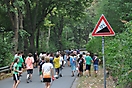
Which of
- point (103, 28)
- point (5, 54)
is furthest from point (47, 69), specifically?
point (5, 54)

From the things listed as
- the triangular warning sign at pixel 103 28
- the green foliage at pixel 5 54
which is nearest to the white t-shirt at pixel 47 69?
the triangular warning sign at pixel 103 28

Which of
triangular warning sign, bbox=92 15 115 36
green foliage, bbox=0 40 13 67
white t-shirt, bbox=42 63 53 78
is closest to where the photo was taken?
triangular warning sign, bbox=92 15 115 36

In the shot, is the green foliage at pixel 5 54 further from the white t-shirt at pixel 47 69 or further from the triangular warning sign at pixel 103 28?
the triangular warning sign at pixel 103 28

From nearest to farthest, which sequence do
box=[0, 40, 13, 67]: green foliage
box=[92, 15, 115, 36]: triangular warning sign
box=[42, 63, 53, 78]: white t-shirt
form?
1. box=[92, 15, 115, 36]: triangular warning sign
2. box=[42, 63, 53, 78]: white t-shirt
3. box=[0, 40, 13, 67]: green foliage

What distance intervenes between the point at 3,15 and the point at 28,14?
2756mm

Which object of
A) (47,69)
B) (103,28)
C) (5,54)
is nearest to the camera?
(103,28)

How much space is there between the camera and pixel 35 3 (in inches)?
1312

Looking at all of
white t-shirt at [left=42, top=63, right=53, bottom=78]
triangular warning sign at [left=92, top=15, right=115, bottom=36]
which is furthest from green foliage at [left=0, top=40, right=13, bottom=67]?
triangular warning sign at [left=92, top=15, right=115, bottom=36]

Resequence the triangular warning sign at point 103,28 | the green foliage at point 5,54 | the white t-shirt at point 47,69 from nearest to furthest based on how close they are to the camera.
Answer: the triangular warning sign at point 103,28 → the white t-shirt at point 47,69 → the green foliage at point 5,54

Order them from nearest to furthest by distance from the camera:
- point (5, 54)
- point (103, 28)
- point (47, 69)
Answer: point (103, 28) < point (47, 69) < point (5, 54)

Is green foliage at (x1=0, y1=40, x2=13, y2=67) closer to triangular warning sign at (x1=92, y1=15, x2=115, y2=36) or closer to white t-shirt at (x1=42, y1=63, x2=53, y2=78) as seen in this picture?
white t-shirt at (x1=42, y1=63, x2=53, y2=78)

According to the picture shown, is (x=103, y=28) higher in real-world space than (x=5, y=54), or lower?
higher

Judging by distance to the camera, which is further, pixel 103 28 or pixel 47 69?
pixel 47 69

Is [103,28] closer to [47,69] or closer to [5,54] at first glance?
[47,69]
